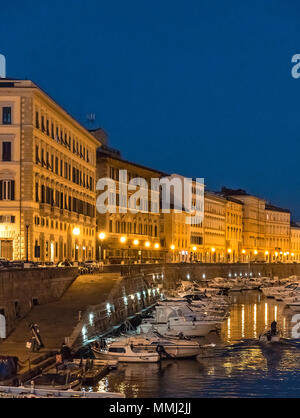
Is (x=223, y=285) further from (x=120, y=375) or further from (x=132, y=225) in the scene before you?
(x=120, y=375)

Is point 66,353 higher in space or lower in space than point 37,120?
lower

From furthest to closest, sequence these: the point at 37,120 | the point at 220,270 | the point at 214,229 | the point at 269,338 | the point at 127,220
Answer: the point at 214,229 < the point at 220,270 < the point at 127,220 < the point at 37,120 < the point at 269,338

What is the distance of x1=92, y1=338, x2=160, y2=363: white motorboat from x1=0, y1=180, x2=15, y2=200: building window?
27.7 meters

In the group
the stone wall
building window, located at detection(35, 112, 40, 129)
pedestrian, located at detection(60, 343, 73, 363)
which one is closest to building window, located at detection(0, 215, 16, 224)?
building window, located at detection(35, 112, 40, 129)

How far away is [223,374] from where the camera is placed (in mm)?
44031

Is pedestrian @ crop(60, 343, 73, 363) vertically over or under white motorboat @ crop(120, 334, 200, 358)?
over

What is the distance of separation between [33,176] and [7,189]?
2632 millimetres

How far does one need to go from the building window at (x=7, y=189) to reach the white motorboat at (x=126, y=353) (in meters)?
27.7

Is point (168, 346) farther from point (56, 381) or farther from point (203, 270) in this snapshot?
point (203, 270)

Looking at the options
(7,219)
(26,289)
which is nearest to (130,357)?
(26,289)

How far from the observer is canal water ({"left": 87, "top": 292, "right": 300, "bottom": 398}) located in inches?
1544

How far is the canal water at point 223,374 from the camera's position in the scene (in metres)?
39.2

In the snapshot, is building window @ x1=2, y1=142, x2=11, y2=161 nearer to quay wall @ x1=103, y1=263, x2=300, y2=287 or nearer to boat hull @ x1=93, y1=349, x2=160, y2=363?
quay wall @ x1=103, y1=263, x2=300, y2=287

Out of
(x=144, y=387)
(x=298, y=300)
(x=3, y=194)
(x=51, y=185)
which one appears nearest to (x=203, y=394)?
(x=144, y=387)
